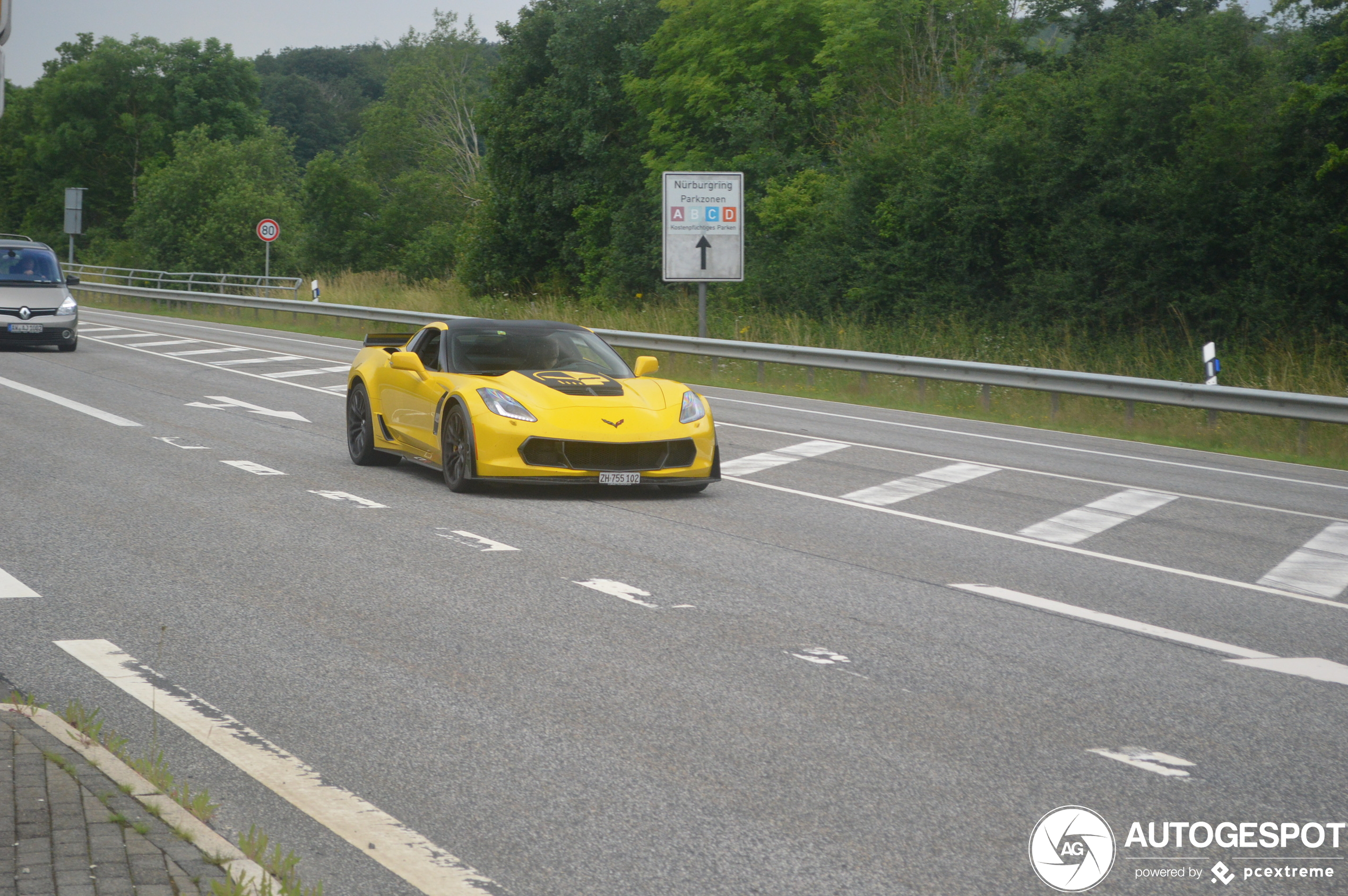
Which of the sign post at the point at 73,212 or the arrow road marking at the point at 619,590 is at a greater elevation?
the sign post at the point at 73,212

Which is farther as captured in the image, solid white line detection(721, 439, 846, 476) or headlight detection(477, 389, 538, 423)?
solid white line detection(721, 439, 846, 476)

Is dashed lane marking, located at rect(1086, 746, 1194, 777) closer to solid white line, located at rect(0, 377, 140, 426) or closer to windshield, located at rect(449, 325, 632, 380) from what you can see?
windshield, located at rect(449, 325, 632, 380)

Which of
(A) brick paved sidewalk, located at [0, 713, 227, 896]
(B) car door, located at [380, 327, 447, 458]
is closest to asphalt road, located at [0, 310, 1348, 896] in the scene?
(A) brick paved sidewalk, located at [0, 713, 227, 896]

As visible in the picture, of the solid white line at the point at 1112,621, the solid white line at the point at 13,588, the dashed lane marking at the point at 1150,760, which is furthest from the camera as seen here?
the solid white line at the point at 13,588

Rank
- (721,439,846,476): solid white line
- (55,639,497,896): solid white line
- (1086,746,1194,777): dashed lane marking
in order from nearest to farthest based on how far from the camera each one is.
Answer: (55,639,497,896): solid white line < (1086,746,1194,777): dashed lane marking < (721,439,846,476): solid white line

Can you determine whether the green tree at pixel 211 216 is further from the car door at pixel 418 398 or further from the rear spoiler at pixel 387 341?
the car door at pixel 418 398

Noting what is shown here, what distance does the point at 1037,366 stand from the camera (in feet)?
80.8

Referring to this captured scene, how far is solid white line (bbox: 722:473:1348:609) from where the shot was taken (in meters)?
8.10

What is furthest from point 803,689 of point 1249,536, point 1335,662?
point 1249,536

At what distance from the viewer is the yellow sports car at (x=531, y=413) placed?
10641 mm

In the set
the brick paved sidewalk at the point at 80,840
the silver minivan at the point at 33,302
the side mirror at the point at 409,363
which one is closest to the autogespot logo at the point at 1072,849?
the brick paved sidewalk at the point at 80,840

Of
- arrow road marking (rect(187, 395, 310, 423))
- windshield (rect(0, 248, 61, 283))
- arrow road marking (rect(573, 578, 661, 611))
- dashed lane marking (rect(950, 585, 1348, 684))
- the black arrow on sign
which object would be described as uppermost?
the black arrow on sign

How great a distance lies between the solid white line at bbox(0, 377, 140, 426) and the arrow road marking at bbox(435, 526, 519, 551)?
7.36 m

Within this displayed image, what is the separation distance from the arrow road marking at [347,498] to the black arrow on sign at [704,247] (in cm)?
1738
